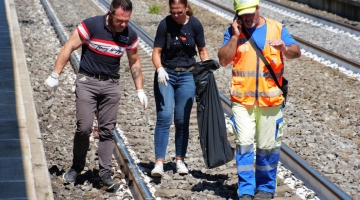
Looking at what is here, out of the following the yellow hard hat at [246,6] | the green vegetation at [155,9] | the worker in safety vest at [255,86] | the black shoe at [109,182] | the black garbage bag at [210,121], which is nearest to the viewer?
the yellow hard hat at [246,6]

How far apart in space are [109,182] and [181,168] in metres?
0.82

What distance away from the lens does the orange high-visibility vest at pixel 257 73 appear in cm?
650

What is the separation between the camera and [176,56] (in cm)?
731

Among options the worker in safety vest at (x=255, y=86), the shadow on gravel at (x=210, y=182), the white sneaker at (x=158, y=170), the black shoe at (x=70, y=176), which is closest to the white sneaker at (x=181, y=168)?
the shadow on gravel at (x=210, y=182)

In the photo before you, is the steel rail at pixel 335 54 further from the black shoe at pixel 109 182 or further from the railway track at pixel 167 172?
the black shoe at pixel 109 182

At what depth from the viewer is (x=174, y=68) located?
7312 mm

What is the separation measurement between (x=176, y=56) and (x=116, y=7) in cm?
95

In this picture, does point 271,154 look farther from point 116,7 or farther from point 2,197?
point 2,197

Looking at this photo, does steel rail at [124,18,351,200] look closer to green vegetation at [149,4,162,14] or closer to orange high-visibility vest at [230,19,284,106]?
orange high-visibility vest at [230,19,284,106]

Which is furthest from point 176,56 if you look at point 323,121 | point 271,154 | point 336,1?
point 336,1

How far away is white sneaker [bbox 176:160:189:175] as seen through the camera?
24.8 feet

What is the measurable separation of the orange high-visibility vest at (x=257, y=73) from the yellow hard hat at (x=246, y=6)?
0.26 metres

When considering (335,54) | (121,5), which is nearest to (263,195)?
(121,5)

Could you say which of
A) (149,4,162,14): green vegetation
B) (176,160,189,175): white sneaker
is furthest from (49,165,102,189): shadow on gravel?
(149,4,162,14): green vegetation
